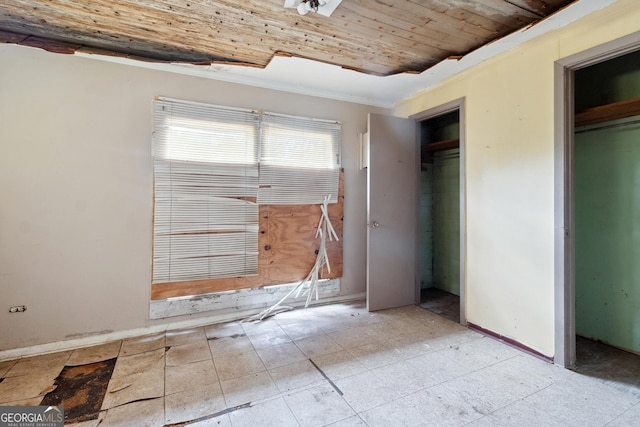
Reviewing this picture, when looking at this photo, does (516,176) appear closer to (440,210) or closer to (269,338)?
(440,210)

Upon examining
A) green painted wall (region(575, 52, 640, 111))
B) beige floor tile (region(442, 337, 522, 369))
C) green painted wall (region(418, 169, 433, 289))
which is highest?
green painted wall (region(575, 52, 640, 111))

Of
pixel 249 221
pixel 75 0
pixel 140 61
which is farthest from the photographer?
pixel 249 221

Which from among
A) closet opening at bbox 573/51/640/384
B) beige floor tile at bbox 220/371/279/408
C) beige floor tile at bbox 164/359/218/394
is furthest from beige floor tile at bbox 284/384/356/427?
closet opening at bbox 573/51/640/384

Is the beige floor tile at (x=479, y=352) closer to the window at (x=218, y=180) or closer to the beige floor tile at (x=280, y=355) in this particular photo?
the beige floor tile at (x=280, y=355)

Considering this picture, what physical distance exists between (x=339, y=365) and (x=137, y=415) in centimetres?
135

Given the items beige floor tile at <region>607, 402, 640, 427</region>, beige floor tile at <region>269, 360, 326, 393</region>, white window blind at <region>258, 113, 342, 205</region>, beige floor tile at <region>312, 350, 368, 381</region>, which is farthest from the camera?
white window blind at <region>258, 113, 342, 205</region>

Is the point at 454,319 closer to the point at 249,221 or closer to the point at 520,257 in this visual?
the point at 520,257

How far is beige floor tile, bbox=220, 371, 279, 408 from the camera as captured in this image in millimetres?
1839

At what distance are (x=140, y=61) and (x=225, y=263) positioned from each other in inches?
84.7

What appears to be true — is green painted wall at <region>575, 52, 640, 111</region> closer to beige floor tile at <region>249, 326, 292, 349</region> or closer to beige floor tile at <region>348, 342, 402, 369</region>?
beige floor tile at <region>348, 342, 402, 369</region>

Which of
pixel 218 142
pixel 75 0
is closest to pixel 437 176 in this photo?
pixel 218 142

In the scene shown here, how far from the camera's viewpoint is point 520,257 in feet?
8.09

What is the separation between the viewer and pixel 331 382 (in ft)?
6.56

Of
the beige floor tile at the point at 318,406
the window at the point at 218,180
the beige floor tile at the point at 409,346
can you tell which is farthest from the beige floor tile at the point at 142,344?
the beige floor tile at the point at 409,346
